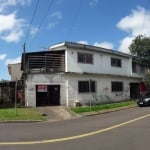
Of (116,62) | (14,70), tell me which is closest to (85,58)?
(116,62)

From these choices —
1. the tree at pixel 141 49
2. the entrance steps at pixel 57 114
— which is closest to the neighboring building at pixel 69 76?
the entrance steps at pixel 57 114

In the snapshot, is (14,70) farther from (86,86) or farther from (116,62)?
(86,86)

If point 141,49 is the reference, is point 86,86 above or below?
below

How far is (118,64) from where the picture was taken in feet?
157

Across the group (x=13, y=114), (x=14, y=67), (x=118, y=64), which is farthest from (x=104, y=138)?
(x=14, y=67)

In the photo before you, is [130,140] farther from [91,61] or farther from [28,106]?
[91,61]

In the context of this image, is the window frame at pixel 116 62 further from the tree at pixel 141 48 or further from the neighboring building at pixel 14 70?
the neighboring building at pixel 14 70

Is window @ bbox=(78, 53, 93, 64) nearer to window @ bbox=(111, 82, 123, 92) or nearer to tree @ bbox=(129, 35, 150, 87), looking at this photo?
window @ bbox=(111, 82, 123, 92)

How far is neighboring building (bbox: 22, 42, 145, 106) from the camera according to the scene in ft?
120

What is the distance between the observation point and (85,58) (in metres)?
40.9

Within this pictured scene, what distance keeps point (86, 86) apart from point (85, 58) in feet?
10.1

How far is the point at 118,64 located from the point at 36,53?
13.9m

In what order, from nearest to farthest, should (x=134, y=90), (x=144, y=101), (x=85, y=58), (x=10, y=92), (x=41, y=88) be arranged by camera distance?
(x=41, y=88) → (x=85, y=58) → (x=144, y=101) → (x=10, y=92) → (x=134, y=90)

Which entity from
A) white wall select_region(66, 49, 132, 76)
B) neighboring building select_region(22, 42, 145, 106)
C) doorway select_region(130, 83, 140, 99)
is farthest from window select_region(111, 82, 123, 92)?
doorway select_region(130, 83, 140, 99)
